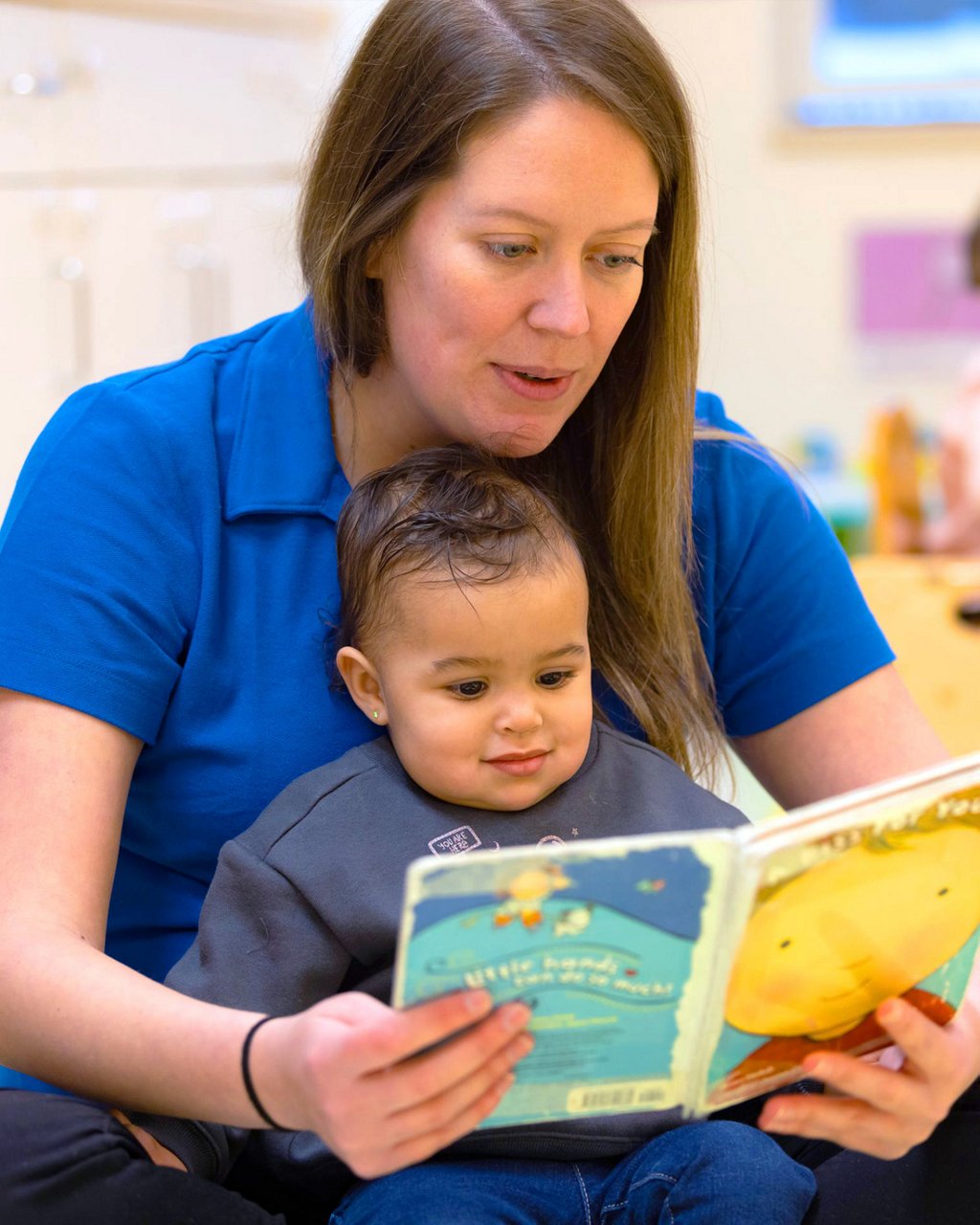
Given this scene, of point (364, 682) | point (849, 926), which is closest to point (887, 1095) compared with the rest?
point (849, 926)

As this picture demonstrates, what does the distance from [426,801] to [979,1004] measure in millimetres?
418

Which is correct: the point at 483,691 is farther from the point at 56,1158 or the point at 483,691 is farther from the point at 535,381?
the point at 56,1158

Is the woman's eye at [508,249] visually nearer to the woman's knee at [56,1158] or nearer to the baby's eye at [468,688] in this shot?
the baby's eye at [468,688]

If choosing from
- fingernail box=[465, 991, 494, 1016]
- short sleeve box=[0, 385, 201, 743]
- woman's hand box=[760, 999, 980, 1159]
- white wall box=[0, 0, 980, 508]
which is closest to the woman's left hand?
woman's hand box=[760, 999, 980, 1159]

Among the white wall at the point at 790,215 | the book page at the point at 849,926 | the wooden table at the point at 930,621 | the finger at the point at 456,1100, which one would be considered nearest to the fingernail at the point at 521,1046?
the finger at the point at 456,1100

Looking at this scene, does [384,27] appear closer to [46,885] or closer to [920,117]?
[46,885]

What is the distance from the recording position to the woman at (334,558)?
40.3 inches

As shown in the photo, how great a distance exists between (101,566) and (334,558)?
0.20 metres

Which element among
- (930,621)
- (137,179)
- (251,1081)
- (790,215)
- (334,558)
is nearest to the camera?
(251,1081)

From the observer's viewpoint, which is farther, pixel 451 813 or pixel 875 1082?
pixel 451 813

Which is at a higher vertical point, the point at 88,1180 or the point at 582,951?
the point at 582,951

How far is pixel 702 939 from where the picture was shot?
2.95ft

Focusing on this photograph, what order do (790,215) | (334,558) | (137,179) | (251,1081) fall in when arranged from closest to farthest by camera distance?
(251,1081) < (334,558) < (137,179) < (790,215)

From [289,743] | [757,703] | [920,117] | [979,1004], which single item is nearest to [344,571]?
[289,743]
